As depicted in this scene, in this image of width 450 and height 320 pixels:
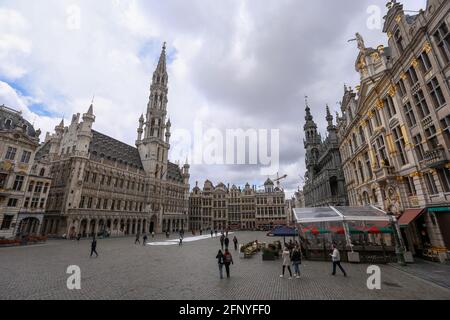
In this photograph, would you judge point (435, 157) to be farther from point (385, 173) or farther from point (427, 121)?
point (385, 173)

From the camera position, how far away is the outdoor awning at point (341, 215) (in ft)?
56.1

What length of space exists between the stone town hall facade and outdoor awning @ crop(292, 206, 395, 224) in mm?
41954

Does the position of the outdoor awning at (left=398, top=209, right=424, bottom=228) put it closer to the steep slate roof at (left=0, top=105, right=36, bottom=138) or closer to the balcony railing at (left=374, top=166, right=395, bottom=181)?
the balcony railing at (left=374, top=166, right=395, bottom=181)

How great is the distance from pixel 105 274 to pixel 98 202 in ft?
126

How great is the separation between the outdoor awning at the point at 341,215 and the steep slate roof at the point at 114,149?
47.8 meters

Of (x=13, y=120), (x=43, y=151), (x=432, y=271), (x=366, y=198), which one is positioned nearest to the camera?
(x=432, y=271)

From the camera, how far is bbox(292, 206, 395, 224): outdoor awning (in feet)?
56.1

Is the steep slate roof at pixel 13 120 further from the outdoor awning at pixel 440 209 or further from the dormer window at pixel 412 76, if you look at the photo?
the outdoor awning at pixel 440 209

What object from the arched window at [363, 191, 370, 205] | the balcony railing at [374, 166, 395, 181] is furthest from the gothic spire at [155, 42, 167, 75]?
the balcony railing at [374, 166, 395, 181]

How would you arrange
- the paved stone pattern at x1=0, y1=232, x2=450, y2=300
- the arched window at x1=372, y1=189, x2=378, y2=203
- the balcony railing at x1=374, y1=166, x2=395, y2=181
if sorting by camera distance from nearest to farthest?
the paved stone pattern at x1=0, y1=232, x2=450, y2=300 → the balcony railing at x1=374, y1=166, x2=395, y2=181 → the arched window at x1=372, y1=189, x2=378, y2=203

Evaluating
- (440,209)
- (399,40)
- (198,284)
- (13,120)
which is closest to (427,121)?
(440,209)

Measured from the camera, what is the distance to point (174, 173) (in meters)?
78.1

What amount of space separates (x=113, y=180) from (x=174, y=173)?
30.5 meters

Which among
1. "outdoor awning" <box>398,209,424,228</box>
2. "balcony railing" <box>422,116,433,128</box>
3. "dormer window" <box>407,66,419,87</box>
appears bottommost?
"outdoor awning" <box>398,209,424,228</box>
